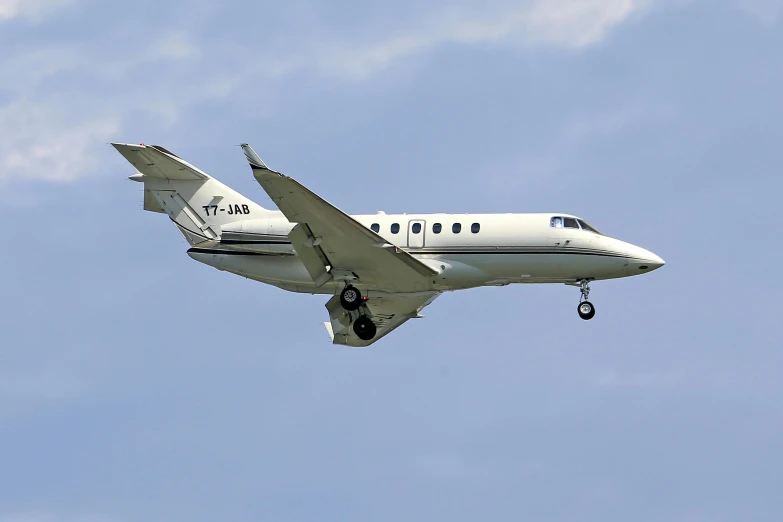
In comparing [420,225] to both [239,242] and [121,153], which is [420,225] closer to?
[239,242]

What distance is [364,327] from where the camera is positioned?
4159 centimetres

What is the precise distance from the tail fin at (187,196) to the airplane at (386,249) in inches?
1.4

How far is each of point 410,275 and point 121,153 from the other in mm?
11123

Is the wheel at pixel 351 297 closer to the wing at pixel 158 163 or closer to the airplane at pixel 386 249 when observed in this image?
the airplane at pixel 386 249

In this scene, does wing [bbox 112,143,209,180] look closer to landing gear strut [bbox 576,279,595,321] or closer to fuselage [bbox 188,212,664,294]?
fuselage [bbox 188,212,664,294]

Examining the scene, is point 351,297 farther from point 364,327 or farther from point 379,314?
point 379,314

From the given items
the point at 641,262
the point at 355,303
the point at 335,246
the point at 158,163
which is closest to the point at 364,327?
the point at 355,303

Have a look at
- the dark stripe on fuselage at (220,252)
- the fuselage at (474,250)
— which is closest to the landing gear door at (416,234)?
the fuselage at (474,250)

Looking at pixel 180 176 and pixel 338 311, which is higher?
pixel 180 176

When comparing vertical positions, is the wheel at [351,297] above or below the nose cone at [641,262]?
below

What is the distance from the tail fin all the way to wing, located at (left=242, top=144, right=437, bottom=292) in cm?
357

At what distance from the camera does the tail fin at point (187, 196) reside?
136ft

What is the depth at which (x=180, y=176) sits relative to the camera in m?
42.0

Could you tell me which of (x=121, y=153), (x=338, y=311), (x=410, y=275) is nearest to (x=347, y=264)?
(x=410, y=275)
